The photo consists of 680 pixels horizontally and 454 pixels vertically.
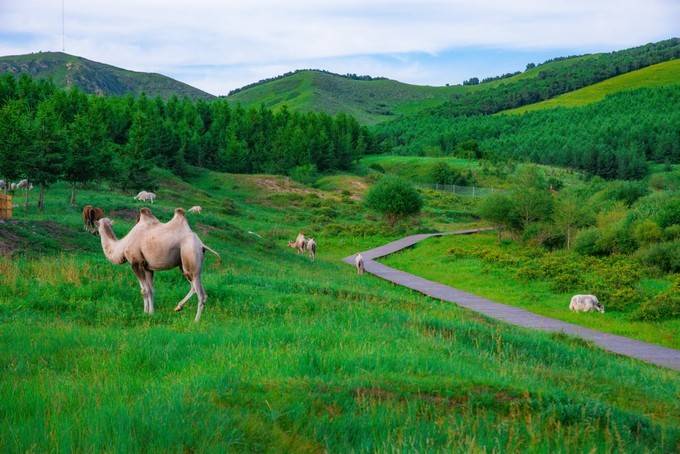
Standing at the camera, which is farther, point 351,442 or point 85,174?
point 85,174

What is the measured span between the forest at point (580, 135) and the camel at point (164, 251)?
118062mm

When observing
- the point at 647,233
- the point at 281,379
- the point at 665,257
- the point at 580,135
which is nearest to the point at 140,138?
the point at 647,233

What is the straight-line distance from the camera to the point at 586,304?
25062 mm

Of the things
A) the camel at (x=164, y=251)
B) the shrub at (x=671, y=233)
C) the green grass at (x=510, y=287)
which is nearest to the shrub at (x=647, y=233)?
the shrub at (x=671, y=233)

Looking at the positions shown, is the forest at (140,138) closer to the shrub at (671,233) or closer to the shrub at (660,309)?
the shrub at (660,309)

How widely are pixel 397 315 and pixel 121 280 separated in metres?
6.00

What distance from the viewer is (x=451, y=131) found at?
174750 millimetres

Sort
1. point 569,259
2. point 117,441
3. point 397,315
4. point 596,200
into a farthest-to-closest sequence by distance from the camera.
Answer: point 596,200
point 569,259
point 397,315
point 117,441

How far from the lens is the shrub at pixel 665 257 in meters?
33.7

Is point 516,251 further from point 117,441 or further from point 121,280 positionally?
point 117,441

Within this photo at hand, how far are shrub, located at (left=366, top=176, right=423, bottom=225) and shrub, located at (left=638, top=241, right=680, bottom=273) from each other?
27792 millimetres

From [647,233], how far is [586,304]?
1618 cm

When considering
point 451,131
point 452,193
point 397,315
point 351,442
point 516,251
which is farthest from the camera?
point 451,131

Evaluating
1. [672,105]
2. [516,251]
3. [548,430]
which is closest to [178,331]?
[548,430]
